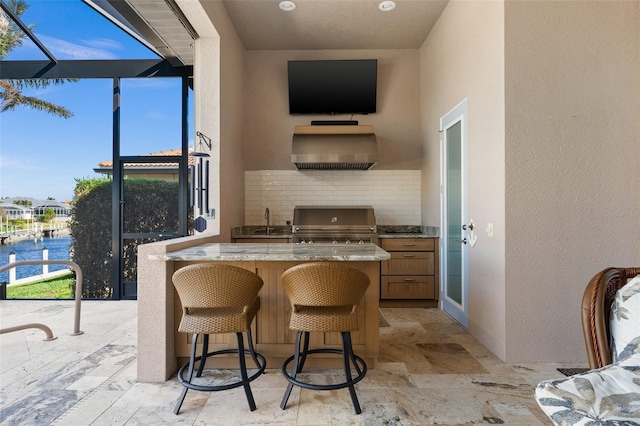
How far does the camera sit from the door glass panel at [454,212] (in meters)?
3.46

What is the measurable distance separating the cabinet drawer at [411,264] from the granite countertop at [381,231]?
240 millimetres

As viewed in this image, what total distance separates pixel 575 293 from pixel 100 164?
5542mm

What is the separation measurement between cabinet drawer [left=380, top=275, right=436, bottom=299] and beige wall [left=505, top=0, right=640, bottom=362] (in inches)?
62.1

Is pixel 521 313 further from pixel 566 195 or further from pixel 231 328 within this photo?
pixel 231 328

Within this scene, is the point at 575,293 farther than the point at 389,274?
No

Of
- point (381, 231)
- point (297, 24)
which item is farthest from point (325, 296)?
point (297, 24)

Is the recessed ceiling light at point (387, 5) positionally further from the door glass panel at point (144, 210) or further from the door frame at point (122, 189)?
the door glass panel at point (144, 210)

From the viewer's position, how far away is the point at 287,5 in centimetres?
365

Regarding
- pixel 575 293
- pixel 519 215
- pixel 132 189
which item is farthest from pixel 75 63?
pixel 575 293

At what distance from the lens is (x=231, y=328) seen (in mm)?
1923

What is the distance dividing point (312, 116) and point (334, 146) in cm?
83

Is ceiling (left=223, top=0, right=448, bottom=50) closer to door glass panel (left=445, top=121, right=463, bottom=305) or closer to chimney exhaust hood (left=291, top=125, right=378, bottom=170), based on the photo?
chimney exhaust hood (left=291, top=125, right=378, bottom=170)

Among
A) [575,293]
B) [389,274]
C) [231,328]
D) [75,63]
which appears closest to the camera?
[231,328]

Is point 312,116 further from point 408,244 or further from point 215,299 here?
point 215,299
